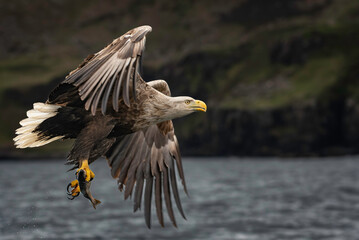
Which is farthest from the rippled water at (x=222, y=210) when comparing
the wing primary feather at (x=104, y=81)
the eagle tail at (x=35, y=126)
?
the wing primary feather at (x=104, y=81)

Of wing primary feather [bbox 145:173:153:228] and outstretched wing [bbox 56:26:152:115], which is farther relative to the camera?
wing primary feather [bbox 145:173:153:228]

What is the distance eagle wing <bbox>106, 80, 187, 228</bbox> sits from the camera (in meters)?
8.88

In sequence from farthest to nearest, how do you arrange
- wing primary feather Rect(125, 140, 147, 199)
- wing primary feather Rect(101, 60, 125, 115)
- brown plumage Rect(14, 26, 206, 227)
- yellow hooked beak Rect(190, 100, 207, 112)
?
wing primary feather Rect(125, 140, 147, 199) < yellow hooked beak Rect(190, 100, 207, 112) < brown plumage Rect(14, 26, 206, 227) < wing primary feather Rect(101, 60, 125, 115)

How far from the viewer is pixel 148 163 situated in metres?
9.17

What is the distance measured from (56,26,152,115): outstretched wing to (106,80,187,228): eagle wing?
2.10 metres

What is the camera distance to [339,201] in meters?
73.9

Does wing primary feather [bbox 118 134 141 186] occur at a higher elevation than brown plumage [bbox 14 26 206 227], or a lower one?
lower

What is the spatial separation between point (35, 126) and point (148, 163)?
6.54 ft

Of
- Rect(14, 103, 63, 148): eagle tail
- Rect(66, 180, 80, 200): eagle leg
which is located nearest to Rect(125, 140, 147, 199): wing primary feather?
Rect(14, 103, 63, 148): eagle tail

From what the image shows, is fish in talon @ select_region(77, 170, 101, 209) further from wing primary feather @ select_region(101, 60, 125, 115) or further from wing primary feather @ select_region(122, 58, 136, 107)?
wing primary feather @ select_region(122, 58, 136, 107)

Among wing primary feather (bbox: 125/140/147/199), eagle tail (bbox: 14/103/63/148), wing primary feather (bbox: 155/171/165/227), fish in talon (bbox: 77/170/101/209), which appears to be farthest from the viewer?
wing primary feather (bbox: 125/140/147/199)

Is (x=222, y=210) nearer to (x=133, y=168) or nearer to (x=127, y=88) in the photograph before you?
(x=133, y=168)

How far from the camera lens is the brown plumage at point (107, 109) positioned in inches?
262

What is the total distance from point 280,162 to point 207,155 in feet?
63.6
